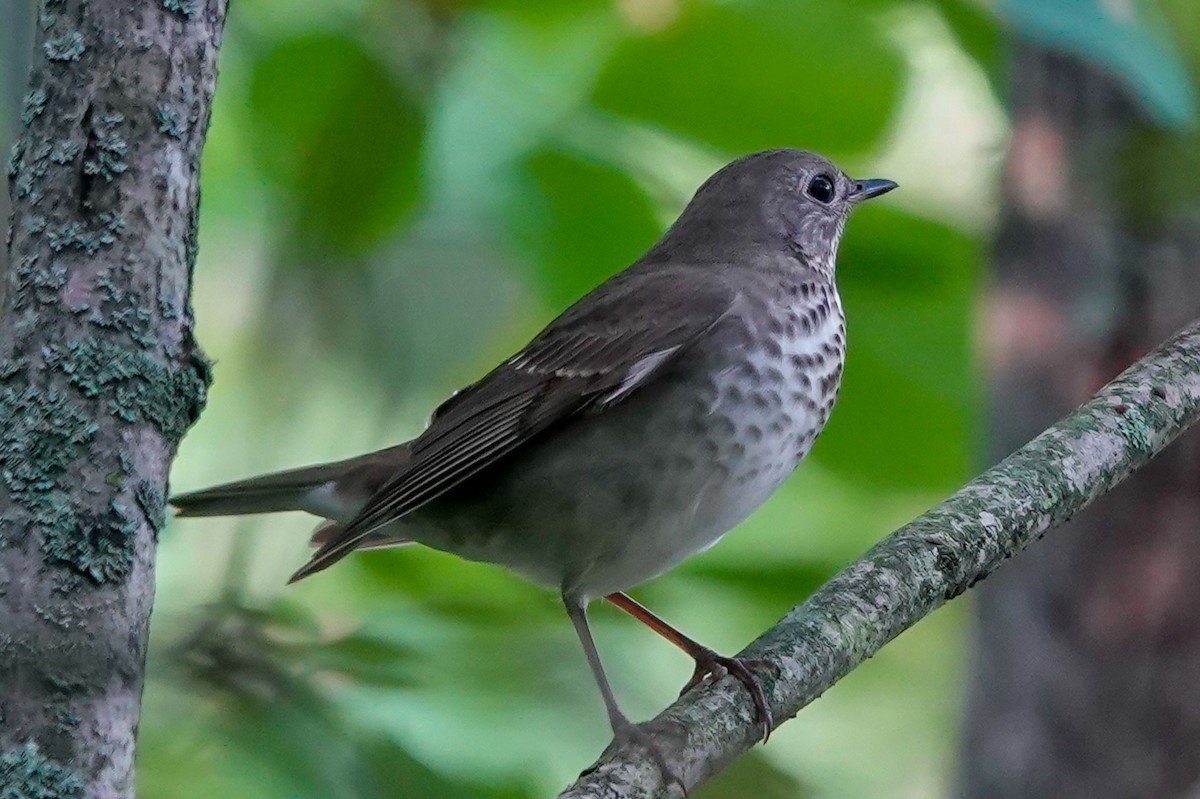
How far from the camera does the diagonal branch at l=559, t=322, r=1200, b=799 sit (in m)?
2.99

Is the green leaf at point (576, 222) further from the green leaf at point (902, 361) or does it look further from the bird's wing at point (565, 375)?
the green leaf at point (902, 361)

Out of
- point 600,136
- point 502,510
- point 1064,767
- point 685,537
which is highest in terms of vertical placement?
point 600,136

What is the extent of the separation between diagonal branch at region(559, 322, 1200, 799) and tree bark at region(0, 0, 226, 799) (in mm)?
1092

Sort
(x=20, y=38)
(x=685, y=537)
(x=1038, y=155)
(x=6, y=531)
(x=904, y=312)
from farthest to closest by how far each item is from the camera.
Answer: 1. (x=1038, y=155)
2. (x=904, y=312)
3. (x=685, y=537)
4. (x=20, y=38)
5. (x=6, y=531)

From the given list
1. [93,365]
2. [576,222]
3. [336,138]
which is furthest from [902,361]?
[93,365]

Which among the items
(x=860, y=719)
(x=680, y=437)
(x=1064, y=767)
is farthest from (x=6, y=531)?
(x=860, y=719)

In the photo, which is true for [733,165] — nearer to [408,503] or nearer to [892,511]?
[892,511]

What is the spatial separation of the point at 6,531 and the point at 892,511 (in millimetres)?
3287

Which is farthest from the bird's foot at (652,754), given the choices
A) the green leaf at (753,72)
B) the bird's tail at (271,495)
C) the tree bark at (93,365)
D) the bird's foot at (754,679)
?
the green leaf at (753,72)

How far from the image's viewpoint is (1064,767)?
5.02 m

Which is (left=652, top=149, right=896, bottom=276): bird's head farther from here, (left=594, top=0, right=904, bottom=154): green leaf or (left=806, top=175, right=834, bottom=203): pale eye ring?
(left=594, top=0, right=904, bottom=154): green leaf

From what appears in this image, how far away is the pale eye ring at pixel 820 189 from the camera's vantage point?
462 centimetres

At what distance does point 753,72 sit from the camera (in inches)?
157

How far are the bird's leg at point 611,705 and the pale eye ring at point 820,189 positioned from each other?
1.58 m
